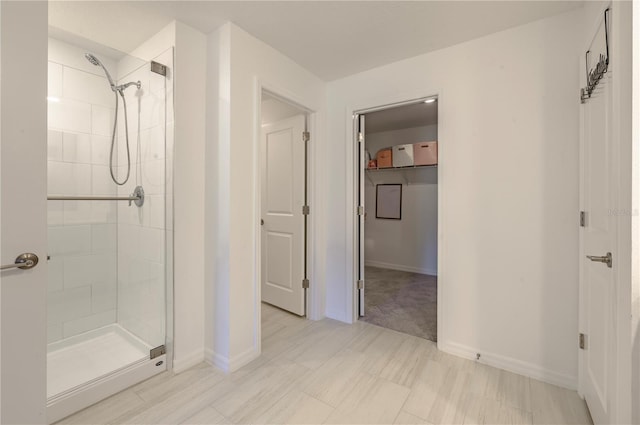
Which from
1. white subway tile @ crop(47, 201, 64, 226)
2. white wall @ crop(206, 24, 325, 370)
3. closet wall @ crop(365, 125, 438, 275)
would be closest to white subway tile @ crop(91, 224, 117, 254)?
white subway tile @ crop(47, 201, 64, 226)

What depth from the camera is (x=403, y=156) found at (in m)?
3.90

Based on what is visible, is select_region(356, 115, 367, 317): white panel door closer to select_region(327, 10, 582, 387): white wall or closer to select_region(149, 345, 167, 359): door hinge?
select_region(327, 10, 582, 387): white wall

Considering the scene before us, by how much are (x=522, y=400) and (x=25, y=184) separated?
100 inches

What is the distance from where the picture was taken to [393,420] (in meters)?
1.47

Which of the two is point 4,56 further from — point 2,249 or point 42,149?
point 2,249

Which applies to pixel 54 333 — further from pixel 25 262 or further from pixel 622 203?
pixel 622 203

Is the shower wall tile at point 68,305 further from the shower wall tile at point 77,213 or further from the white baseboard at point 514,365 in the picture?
the white baseboard at point 514,365

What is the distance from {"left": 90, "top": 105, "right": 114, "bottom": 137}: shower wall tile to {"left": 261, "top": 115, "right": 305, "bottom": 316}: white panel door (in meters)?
1.38

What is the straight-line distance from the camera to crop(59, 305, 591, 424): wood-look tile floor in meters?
1.49

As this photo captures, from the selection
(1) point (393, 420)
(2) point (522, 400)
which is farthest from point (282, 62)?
(2) point (522, 400)

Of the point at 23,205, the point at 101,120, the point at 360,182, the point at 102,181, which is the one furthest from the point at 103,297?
the point at 360,182

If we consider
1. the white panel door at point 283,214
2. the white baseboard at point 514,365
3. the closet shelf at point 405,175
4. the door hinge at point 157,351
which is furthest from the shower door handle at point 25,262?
the closet shelf at point 405,175

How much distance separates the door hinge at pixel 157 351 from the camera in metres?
1.87

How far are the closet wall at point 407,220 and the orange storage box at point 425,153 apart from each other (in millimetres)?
751
